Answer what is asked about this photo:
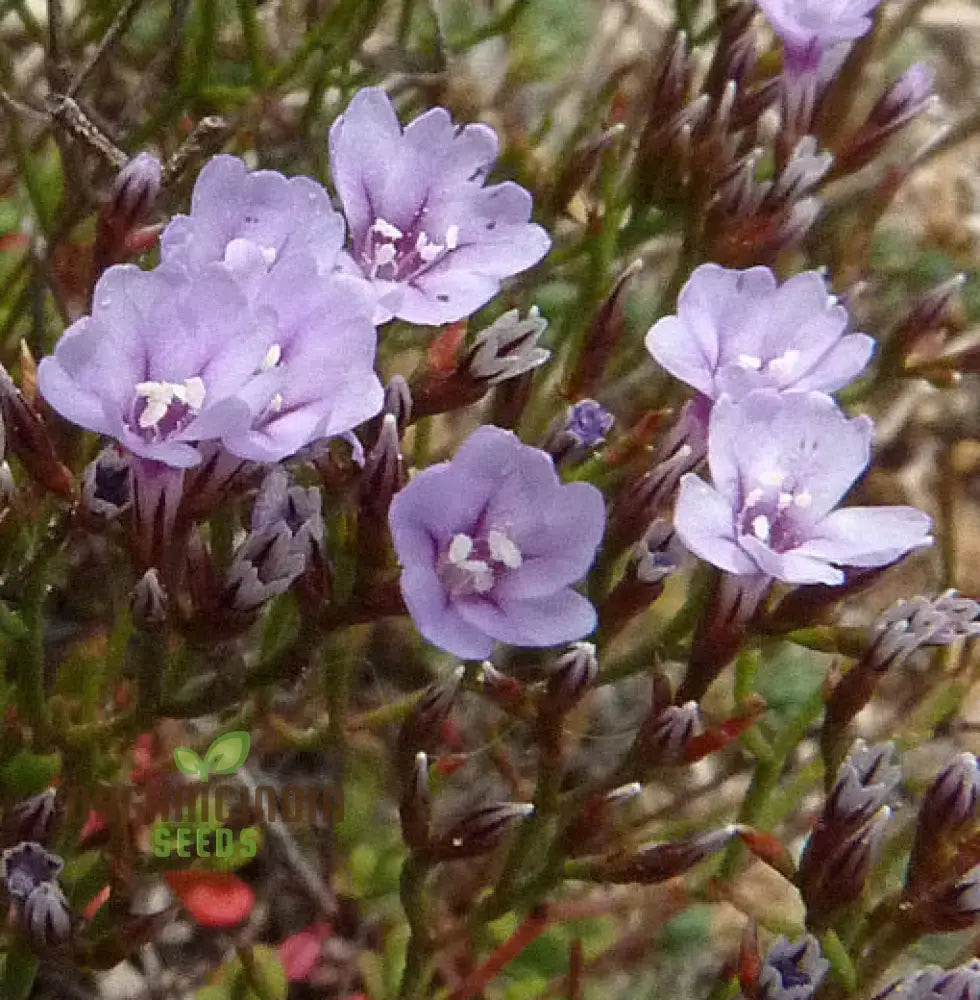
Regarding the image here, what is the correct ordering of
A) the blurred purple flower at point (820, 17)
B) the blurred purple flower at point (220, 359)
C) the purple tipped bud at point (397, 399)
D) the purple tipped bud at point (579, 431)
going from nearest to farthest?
the blurred purple flower at point (220, 359) < the purple tipped bud at point (397, 399) < the purple tipped bud at point (579, 431) < the blurred purple flower at point (820, 17)

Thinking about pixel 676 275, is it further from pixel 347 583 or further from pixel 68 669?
pixel 68 669

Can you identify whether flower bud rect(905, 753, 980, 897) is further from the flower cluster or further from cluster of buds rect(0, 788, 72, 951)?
cluster of buds rect(0, 788, 72, 951)

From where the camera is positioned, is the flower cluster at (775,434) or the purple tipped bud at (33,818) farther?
the purple tipped bud at (33,818)

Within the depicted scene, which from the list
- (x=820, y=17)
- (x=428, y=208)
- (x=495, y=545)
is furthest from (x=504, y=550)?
(x=820, y=17)

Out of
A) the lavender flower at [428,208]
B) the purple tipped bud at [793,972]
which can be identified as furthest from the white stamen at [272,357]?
the purple tipped bud at [793,972]

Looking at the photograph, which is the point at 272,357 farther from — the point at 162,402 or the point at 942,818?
the point at 942,818

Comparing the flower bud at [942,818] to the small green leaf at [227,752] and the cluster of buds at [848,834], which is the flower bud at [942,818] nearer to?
the cluster of buds at [848,834]

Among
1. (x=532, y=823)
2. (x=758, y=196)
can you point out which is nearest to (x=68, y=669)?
(x=532, y=823)
